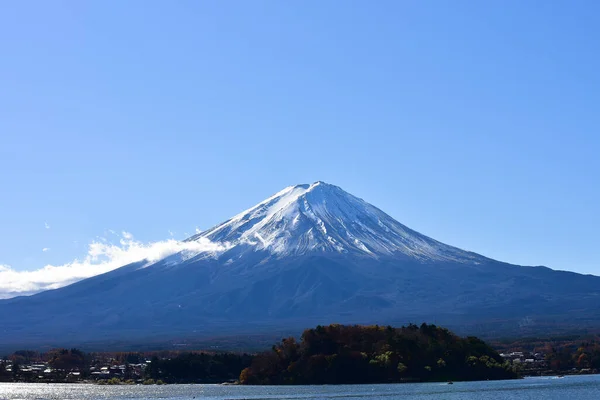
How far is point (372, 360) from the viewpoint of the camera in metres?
82.9

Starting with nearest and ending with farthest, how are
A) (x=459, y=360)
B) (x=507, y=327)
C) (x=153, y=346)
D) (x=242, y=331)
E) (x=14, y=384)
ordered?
(x=459, y=360)
(x=14, y=384)
(x=153, y=346)
(x=507, y=327)
(x=242, y=331)

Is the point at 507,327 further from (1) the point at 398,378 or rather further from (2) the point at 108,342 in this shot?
(1) the point at 398,378

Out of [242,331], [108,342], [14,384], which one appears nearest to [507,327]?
[242,331]

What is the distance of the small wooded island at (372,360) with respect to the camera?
8256 cm

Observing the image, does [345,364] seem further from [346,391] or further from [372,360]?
[346,391]

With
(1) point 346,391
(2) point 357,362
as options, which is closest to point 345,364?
(2) point 357,362

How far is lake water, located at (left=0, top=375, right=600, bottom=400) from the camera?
64938 millimetres

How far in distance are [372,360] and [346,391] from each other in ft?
36.1

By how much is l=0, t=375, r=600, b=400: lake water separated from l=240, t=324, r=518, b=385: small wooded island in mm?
2938

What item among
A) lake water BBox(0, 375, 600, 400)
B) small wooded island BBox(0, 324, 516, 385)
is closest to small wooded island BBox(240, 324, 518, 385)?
small wooded island BBox(0, 324, 516, 385)

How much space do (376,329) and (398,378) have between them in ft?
20.0

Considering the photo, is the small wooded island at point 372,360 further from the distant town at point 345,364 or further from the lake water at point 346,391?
the lake water at point 346,391

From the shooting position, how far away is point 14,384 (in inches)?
3561

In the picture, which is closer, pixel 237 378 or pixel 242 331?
pixel 237 378
